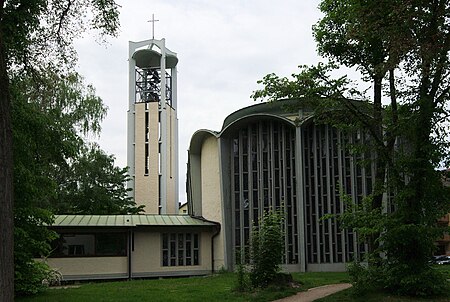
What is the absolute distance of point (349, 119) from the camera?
1555 centimetres

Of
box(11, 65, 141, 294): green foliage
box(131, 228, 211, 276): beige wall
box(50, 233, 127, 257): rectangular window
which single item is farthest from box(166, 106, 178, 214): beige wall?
box(11, 65, 141, 294): green foliage

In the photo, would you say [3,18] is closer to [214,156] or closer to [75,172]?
[214,156]

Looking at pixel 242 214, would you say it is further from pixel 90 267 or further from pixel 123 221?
pixel 90 267

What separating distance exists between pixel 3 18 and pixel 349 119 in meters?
8.97

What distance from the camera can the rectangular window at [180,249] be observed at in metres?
25.8

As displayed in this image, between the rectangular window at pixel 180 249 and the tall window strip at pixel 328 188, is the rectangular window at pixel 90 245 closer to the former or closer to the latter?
the rectangular window at pixel 180 249

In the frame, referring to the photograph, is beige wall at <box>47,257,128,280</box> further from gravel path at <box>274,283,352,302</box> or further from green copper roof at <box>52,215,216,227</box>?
gravel path at <box>274,283,352,302</box>

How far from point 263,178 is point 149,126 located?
20318 millimetres

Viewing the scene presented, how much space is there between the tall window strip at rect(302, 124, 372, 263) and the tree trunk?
56.6 feet

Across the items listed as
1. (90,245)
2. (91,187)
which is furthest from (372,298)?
(91,187)

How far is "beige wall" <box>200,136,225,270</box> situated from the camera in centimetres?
2666

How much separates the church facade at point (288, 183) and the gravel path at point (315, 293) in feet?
25.3

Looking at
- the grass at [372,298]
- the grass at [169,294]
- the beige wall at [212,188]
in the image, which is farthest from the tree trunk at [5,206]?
the beige wall at [212,188]

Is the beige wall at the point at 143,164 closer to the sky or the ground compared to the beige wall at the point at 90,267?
closer to the sky
